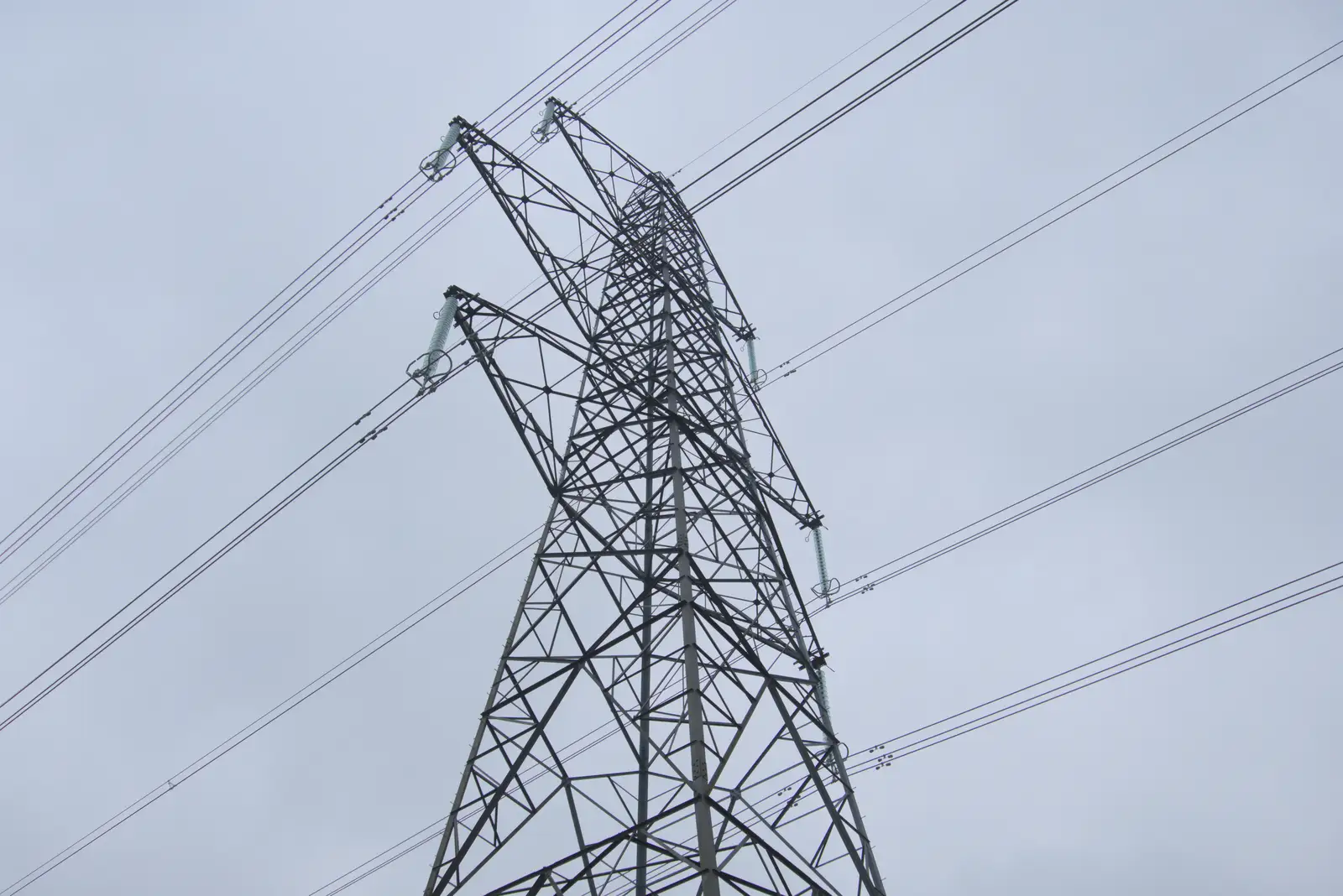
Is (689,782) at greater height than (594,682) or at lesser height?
lesser

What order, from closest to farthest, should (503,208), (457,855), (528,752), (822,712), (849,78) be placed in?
(457,855), (528,752), (822,712), (849,78), (503,208)

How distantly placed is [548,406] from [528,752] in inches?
164

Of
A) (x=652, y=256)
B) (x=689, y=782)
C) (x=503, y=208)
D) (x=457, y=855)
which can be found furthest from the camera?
(x=652, y=256)

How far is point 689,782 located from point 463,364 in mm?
5875

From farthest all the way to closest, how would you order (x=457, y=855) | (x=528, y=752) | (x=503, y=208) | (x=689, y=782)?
(x=503, y=208) → (x=528, y=752) → (x=457, y=855) → (x=689, y=782)

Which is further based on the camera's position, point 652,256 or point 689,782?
point 652,256

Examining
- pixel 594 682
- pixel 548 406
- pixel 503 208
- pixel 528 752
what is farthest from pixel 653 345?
pixel 528 752

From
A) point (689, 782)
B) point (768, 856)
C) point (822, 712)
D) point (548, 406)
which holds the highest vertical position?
point (548, 406)

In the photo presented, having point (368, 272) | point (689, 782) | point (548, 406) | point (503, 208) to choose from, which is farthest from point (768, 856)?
point (368, 272)

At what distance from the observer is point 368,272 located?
1341cm

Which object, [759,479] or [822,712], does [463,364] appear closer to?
[759,479]

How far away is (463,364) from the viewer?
10.9 m

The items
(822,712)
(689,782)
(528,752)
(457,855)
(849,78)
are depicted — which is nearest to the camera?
(689,782)

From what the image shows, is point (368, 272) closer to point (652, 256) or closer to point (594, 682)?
point (652, 256)
